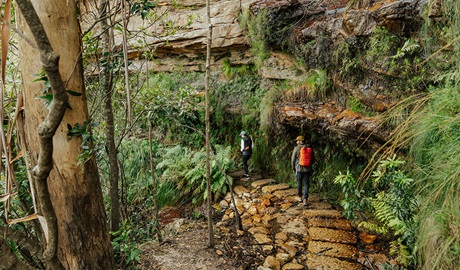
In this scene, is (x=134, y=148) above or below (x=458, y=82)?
below

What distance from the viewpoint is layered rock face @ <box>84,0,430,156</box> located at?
4711 mm

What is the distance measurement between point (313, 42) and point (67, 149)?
5.98m

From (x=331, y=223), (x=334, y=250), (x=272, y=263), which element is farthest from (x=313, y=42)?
(x=272, y=263)

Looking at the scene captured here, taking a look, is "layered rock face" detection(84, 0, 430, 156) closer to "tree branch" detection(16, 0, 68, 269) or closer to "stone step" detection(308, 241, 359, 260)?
"stone step" detection(308, 241, 359, 260)

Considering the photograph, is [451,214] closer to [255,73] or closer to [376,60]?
[376,60]

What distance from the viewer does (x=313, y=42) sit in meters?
6.59

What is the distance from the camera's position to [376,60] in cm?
499

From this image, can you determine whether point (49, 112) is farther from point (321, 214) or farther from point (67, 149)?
point (321, 214)

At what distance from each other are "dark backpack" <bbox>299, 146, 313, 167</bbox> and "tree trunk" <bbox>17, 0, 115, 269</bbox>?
445cm

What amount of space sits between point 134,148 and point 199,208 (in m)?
3.89

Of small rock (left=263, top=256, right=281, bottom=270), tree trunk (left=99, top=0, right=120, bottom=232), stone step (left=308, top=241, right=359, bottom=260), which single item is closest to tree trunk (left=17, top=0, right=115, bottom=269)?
tree trunk (left=99, top=0, right=120, bottom=232)

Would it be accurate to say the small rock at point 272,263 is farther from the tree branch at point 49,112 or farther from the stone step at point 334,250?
the tree branch at point 49,112

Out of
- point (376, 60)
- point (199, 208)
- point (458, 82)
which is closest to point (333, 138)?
point (376, 60)

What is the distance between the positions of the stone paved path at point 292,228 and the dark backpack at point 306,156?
933 mm
